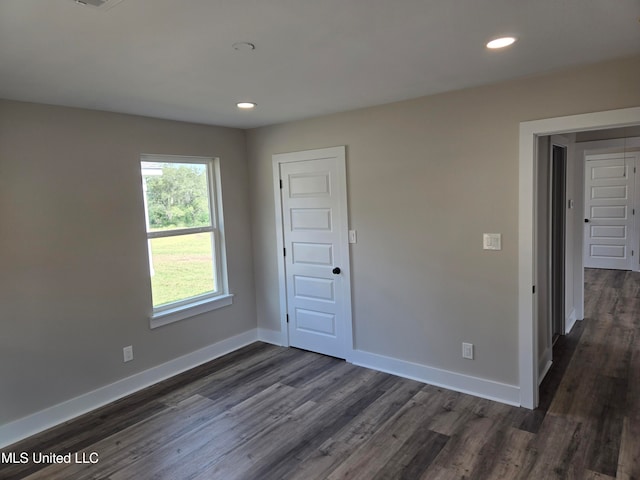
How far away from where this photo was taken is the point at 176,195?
4.07 m

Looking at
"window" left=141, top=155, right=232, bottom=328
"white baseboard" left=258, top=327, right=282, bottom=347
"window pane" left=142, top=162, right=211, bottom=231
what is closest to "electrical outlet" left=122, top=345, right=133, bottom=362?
"window" left=141, top=155, right=232, bottom=328

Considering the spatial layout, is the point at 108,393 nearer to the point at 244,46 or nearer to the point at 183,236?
the point at 183,236

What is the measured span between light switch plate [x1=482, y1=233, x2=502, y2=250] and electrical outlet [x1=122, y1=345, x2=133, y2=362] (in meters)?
3.10

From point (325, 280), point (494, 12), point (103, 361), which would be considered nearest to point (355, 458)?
point (325, 280)

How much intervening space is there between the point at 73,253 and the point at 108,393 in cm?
122

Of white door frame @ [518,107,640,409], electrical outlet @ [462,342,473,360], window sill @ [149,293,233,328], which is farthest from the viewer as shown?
window sill @ [149,293,233,328]

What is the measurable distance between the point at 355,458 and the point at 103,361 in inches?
87.7

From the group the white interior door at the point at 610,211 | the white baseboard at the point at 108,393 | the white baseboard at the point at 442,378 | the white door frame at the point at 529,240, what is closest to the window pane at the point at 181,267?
the white baseboard at the point at 108,393

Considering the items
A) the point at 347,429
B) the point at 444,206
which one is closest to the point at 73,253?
the point at 347,429

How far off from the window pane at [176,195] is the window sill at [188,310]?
79cm

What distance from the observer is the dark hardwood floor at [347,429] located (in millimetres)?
2523

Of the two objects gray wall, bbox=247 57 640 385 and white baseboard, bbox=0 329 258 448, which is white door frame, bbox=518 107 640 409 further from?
white baseboard, bbox=0 329 258 448

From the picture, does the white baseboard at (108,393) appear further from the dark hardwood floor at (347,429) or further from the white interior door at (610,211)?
the white interior door at (610,211)

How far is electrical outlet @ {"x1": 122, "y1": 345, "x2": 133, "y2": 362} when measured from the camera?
142 inches
